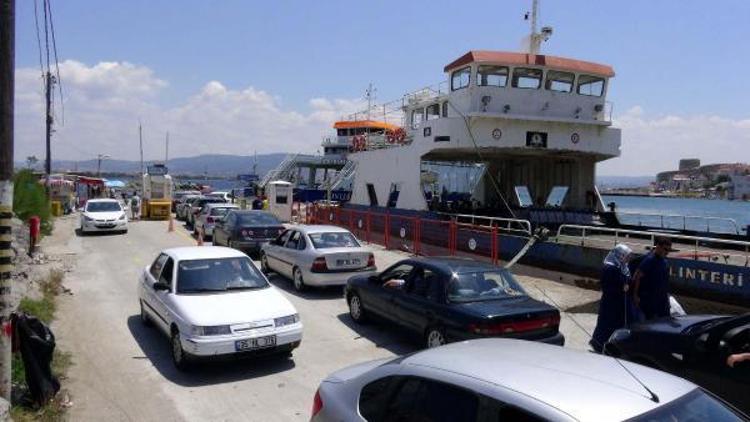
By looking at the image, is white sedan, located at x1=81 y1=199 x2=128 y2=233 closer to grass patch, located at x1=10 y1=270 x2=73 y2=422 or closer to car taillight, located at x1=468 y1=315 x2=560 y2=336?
grass patch, located at x1=10 y1=270 x2=73 y2=422

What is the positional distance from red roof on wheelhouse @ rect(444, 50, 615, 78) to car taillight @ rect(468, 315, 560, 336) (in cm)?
1246

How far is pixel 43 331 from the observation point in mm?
5867

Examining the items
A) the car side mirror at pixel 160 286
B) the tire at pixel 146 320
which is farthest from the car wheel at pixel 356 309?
the tire at pixel 146 320

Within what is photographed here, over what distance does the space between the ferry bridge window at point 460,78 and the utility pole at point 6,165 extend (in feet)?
48.4

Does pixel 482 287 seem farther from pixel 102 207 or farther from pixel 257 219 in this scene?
pixel 102 207

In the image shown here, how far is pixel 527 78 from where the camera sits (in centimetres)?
1869

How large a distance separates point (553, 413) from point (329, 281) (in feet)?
29.4

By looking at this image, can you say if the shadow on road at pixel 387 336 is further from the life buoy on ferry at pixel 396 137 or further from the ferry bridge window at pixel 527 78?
the life buoy on ferry at pixel 396 137

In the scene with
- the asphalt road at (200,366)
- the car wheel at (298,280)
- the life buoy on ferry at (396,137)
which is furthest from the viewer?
the life buoy on ferry at (396,137)

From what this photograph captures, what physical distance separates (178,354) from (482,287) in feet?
12.6

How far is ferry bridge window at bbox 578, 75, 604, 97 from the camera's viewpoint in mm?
19219

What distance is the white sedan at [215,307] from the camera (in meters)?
6.78

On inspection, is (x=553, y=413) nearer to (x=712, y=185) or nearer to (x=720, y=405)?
(x=720, y=405)

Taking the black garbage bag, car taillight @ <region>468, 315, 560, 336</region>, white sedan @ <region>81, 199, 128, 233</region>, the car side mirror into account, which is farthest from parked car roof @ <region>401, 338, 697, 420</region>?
white sedan @ <region>81, 199, 128, 233</region>
